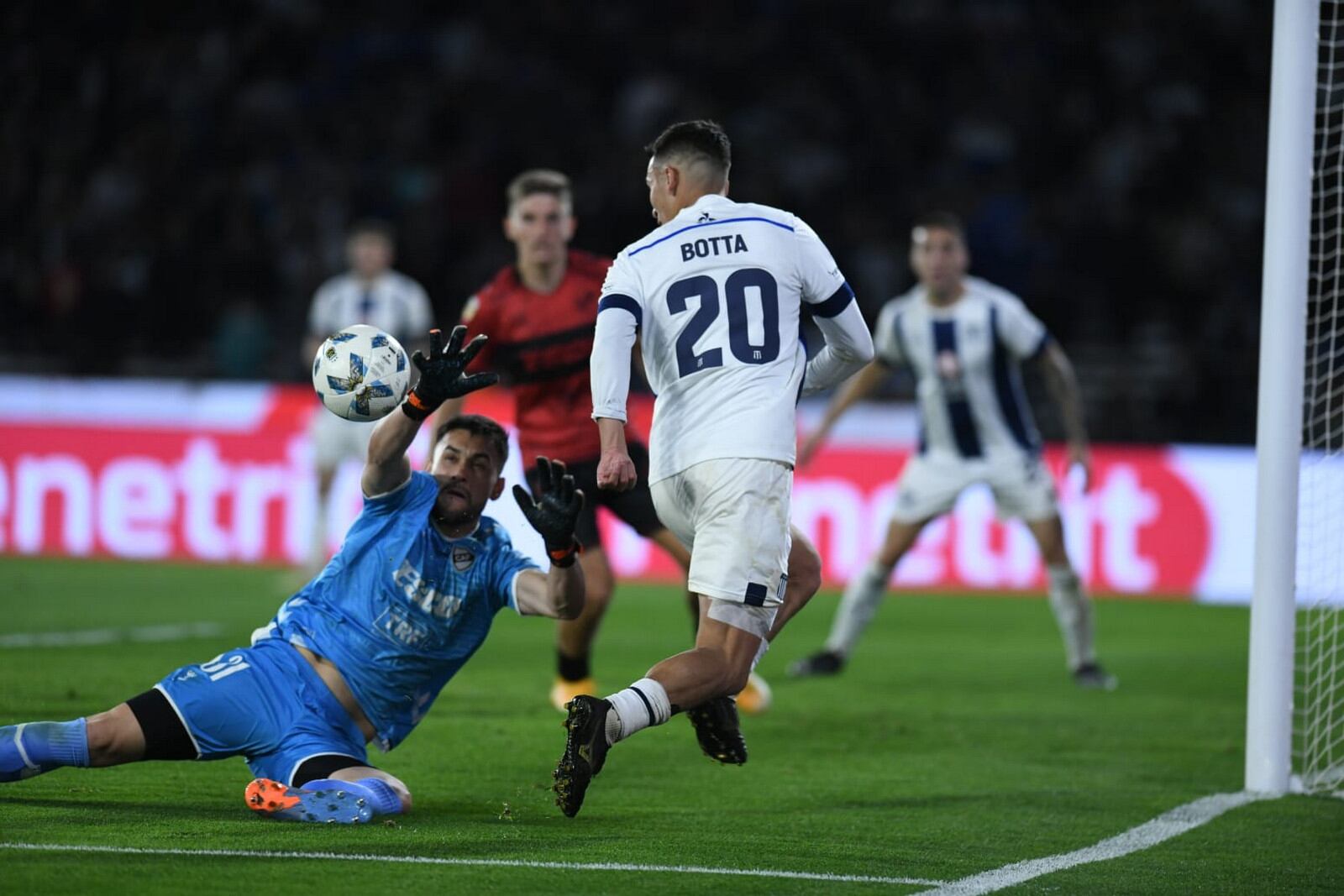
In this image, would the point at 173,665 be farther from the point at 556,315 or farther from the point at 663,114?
the point at 663,114

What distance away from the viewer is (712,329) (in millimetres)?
5672

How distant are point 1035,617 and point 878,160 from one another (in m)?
6.94

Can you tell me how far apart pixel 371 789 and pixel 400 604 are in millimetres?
607

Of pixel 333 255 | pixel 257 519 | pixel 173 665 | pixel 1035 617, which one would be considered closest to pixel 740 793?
pixel 173 665

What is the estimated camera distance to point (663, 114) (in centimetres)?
1980

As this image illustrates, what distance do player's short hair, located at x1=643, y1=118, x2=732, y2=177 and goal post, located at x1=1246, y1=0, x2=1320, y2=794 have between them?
2256 mm

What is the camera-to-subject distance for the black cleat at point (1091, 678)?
1012 centimetres

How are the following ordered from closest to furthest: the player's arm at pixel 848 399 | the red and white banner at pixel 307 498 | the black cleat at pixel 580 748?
the black cleat at pixel 580 748 < the player's arm at pixel 848 399 < the red and white banner at pixel 307 498

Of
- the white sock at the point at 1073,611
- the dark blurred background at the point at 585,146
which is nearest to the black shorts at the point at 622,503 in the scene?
the white sock at the point at 1073,611

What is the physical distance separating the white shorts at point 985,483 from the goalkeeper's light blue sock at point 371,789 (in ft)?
17.0

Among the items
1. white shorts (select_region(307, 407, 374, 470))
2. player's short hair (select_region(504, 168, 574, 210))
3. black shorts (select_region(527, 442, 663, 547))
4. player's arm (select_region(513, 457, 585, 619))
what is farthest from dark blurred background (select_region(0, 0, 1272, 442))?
player's arm (select_region(513, 457, 585, 619))

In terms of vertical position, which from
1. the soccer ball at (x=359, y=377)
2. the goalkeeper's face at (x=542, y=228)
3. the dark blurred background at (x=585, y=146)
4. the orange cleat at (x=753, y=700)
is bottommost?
the orange cleat at (x=753, y=700)

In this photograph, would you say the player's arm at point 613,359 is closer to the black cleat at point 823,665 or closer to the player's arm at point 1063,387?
the player's arm at point 1063,387

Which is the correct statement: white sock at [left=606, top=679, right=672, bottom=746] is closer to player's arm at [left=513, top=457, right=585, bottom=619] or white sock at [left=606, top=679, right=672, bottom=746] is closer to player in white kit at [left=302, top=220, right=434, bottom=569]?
player's arm at [left=513, top=457, right=585, bottom=619]
